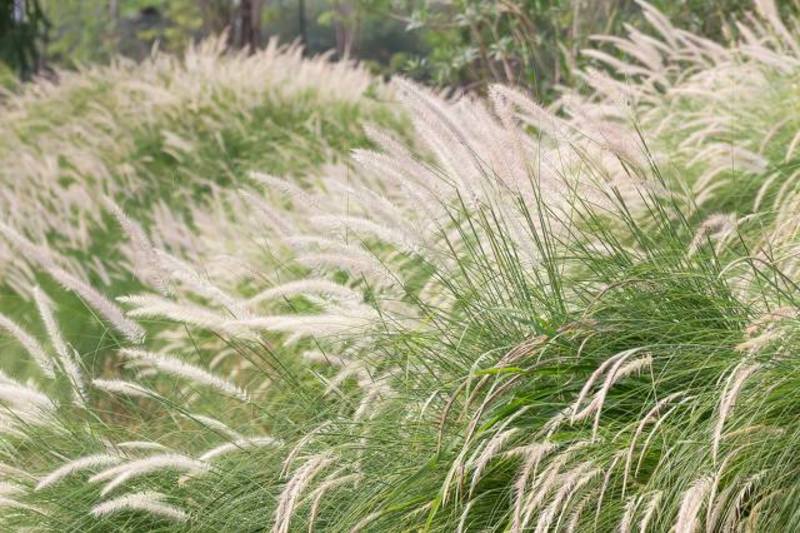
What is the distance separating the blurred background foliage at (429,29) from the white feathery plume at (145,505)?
117 cm

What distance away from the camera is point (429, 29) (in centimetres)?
906

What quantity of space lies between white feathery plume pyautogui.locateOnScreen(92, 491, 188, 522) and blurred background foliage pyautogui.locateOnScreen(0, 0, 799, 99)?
1174 mm

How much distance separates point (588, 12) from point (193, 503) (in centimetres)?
519

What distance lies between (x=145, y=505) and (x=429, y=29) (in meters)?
7.22

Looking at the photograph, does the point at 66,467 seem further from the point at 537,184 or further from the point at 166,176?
the point at 166,176

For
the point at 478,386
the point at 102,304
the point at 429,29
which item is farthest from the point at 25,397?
the point at 429,29

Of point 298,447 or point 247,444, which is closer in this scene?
point 298,447

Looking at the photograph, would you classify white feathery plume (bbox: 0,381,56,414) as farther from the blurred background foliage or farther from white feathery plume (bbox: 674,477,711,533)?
white feathery plume (bbox: 674,477,711,533)

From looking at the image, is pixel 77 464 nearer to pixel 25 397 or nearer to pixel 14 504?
pixel 14 504

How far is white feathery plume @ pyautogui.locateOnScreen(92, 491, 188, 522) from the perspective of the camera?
2.16 metres

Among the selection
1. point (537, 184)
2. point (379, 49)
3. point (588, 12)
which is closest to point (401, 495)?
point (537, 184)

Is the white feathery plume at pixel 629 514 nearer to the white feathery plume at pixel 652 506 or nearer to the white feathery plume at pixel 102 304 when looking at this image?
the white feathery plume at pixel 652 506

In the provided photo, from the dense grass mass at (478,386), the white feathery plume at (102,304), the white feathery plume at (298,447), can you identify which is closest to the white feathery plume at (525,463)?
the dense grass mass at (478,386)

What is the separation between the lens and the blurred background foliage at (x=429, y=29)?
688 centimetres
